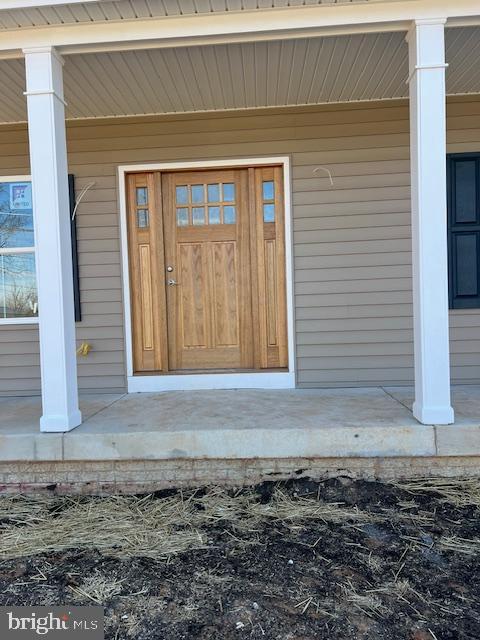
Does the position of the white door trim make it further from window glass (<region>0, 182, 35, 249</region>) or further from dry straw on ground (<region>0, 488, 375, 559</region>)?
dry straw on ground (<region>0, 488, 375, 559</region>)

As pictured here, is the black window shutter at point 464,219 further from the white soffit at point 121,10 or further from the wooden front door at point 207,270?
the white soffit at point 121,10

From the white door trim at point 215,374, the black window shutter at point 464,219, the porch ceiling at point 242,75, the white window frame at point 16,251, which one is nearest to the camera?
the porch ceiling at point 242,75

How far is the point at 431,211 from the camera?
2.73 meters

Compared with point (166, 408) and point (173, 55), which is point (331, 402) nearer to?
point (166, 408)

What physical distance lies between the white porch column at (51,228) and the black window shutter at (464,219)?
2877 millimetres

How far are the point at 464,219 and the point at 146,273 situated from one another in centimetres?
261

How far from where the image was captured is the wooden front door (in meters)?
4.11

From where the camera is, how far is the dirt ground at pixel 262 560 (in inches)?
67.2

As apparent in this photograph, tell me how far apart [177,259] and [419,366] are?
2197 mm

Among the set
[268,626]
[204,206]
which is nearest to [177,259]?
[204,206]

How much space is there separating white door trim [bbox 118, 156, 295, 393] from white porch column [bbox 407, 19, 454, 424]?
4.46 feet

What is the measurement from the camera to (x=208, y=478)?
2.87m

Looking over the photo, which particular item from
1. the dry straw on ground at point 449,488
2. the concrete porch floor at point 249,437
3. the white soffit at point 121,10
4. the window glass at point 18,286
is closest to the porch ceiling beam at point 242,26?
the white soffit at point 121,10

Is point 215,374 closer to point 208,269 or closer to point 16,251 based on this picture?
point 208,269
